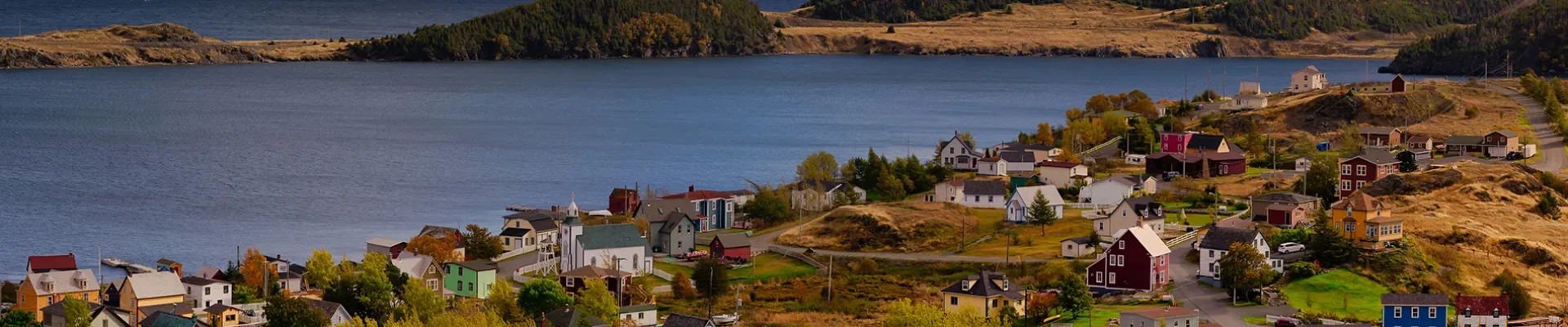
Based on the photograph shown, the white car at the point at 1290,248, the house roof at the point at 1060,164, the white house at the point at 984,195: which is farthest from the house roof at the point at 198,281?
the house roof at the point at 1060,164

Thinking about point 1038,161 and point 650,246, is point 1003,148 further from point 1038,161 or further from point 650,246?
point 650,246

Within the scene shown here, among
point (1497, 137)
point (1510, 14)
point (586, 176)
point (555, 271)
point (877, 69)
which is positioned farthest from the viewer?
point (877, 69)

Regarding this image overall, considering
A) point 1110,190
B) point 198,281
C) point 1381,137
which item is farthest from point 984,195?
point 198,281

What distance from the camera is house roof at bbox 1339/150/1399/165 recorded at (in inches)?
2461

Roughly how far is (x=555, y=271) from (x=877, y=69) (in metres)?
113

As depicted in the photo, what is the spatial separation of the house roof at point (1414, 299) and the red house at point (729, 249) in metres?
16.3

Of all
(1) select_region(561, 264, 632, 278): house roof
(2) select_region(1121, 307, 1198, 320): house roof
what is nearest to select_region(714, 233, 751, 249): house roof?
(1) select_region(561, 264, 632, 278): house roof

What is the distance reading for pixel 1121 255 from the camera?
47031mm

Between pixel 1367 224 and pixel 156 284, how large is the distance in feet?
86.6

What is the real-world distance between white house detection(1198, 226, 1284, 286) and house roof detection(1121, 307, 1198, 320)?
18.9ft

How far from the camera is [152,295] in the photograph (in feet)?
149

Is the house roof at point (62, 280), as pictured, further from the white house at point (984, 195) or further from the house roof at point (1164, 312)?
the white house at point (984, 195)

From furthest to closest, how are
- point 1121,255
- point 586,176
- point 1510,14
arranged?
point 1510,14
point 586,176
point 1121,255

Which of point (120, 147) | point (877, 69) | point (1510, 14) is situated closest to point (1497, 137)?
point (120, 147)
